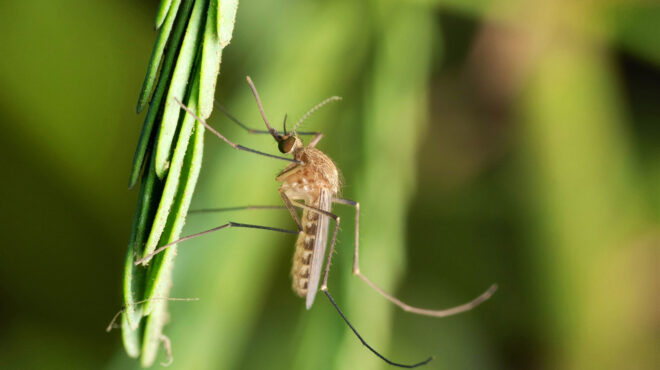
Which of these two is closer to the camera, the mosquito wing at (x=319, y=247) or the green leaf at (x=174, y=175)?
the green leaf at (x=174, y=175)

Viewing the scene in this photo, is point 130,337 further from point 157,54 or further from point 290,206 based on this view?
point 290,206

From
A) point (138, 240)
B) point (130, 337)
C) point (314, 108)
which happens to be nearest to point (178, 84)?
point (138, 240)

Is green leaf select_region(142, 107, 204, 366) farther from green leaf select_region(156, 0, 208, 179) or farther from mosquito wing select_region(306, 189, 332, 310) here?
mosquito wing select_region(306, 189, 332, 310)

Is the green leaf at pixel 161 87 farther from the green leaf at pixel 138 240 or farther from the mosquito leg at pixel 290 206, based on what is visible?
the mosquito leg at pixel 290 206

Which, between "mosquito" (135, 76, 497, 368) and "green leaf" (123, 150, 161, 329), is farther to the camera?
"mosquito" (135, 76, 497, 368)

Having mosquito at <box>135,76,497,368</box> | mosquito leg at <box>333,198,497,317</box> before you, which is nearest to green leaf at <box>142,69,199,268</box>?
mosquito at <box>135,76,497,368</box>

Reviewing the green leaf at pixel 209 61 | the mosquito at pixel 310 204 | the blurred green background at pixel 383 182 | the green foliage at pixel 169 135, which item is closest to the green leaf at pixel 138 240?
the green foliage at pixel 169 135
